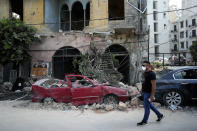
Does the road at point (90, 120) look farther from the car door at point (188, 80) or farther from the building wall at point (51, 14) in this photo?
the building wall at point (51, 14)

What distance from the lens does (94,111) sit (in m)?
6.50

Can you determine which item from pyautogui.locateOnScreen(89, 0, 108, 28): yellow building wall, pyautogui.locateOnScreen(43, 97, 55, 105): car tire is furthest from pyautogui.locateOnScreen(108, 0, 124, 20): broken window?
pyautogui.locateOnScreen(43, 97, 55, 105): car tire

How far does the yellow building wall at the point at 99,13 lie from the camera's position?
13602 mm

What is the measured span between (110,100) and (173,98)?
2.48m

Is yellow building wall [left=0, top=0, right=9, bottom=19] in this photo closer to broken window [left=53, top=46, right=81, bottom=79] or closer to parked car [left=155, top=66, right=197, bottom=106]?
broken window [left=53, top=46, right=81, bottom=79]

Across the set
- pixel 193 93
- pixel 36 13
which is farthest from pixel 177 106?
pixel 36 13

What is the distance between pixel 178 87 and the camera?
6.48 meters

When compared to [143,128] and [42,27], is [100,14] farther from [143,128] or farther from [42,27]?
[143,128]

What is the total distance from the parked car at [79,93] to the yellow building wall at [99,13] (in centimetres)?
719

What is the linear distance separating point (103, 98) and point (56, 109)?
198 centimetres

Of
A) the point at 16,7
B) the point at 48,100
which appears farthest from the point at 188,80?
the point at 16,7

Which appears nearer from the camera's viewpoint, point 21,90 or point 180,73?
point 180,73

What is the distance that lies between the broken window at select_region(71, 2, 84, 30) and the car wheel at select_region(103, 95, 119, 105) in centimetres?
1016

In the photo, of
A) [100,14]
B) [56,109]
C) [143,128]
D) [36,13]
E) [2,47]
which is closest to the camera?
[143,128]
